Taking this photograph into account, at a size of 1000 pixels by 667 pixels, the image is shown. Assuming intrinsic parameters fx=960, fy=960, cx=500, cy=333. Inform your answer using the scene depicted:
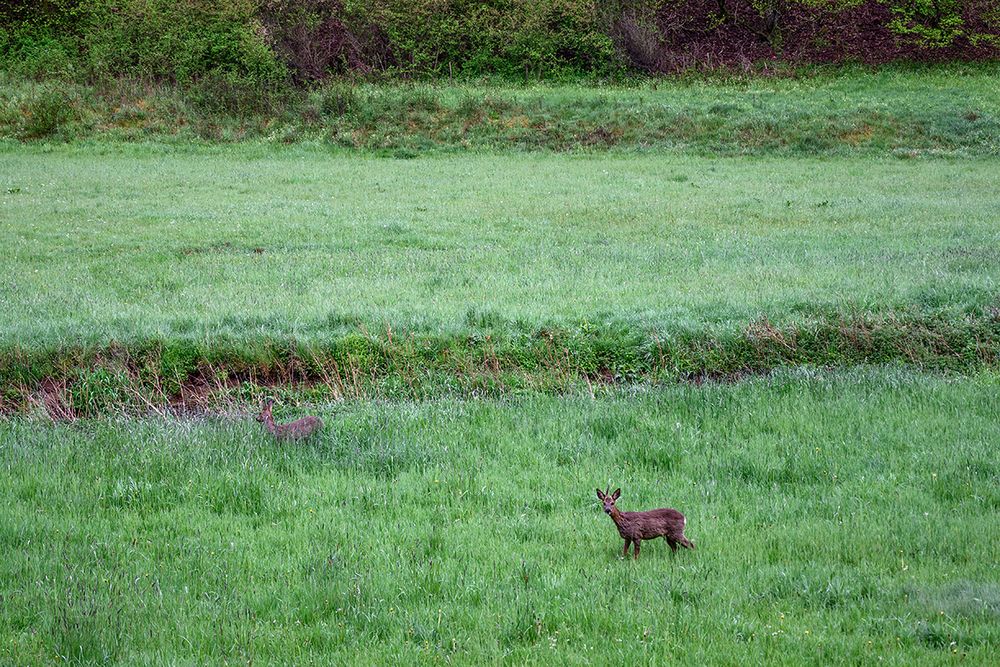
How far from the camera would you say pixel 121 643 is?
5574 millimetres

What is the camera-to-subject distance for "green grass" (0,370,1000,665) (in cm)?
561

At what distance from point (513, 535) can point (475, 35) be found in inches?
1637

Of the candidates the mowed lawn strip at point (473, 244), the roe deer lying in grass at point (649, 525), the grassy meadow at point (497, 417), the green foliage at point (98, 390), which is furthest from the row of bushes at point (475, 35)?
the roe deer lying in grass at point (649, 525)

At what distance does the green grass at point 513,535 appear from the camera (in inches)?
221

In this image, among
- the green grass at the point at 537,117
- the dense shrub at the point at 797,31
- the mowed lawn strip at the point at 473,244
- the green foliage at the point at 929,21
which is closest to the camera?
the mowed lawn strip at the point at 473,244

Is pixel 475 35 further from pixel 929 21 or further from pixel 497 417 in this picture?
pixel 497 417

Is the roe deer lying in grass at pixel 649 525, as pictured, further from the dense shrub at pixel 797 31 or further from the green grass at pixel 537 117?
the dense shrub at pixel 797 31

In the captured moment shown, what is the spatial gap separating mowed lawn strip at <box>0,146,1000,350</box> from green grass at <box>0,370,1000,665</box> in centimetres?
328

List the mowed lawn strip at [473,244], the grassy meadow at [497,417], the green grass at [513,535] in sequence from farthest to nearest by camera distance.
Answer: the mowed lawn strip at [473,244], the grassy meadow at [497,417], the green grass at [513,535]

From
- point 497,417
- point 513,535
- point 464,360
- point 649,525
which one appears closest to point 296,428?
point 497,417

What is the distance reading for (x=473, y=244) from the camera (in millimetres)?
19297

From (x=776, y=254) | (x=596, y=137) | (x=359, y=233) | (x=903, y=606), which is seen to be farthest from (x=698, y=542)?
(x=596, y=137)

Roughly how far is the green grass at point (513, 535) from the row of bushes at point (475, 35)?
34.8m

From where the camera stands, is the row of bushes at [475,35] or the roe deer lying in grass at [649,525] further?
the row of bushes at [475,35]
